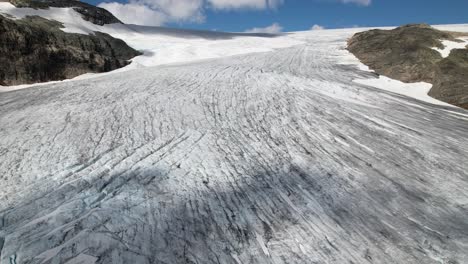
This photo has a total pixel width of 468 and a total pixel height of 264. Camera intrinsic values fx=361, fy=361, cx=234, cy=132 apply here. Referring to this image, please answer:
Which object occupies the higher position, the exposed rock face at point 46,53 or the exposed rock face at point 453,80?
the exposed rock face at point 453,80

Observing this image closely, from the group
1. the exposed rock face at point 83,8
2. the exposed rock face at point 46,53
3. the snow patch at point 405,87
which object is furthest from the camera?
the exposed rock face at point 83,8

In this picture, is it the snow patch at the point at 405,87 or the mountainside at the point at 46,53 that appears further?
the mountainside at the point at 46,53

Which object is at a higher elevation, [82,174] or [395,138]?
[395,138]

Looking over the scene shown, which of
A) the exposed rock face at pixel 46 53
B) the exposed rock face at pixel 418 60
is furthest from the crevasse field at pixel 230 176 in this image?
the exposed rock face at pixel 46 53

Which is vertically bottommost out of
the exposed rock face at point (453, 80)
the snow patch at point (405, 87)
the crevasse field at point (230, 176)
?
the crevasse field at point (230, 176)

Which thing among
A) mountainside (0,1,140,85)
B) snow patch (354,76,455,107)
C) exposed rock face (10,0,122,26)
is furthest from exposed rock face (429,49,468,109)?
exposed rock face (10,0,122,26)

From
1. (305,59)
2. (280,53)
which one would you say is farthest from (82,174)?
(280,53)

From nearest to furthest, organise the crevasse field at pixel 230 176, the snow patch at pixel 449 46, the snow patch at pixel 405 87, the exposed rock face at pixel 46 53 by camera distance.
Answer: the crevasse field at pixel 230 176, the snow patch at pixel 405 87, the exposed rock face at pixel 46 53, the snow patch at pixel 449 46

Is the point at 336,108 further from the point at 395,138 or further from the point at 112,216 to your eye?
the point at 112,216

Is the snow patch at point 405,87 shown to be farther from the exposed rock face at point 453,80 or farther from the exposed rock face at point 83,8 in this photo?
Result: the exposed rock face at point 83,8
